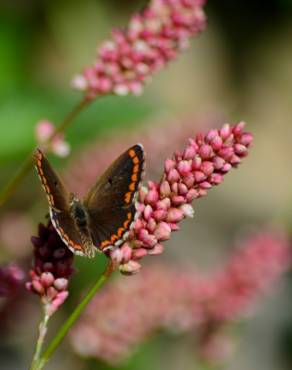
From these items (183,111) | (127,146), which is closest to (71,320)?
(127,146)


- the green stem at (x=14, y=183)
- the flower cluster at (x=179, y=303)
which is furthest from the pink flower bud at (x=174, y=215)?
the flower cluster at (x=179, y=303)

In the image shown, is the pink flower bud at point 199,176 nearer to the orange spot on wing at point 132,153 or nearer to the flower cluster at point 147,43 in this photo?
the orange spot on wing at point 132,153

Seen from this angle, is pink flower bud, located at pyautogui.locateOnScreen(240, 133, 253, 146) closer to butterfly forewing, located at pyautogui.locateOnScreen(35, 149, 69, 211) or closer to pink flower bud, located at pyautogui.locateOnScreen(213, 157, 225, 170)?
pink flower bud, located at pyautogui.locateOnScreen(213, 157, 225, 170)

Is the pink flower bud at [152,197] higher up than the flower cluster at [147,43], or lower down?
lower down

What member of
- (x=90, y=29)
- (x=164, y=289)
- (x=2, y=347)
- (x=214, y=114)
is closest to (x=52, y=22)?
(x=90, y=29)

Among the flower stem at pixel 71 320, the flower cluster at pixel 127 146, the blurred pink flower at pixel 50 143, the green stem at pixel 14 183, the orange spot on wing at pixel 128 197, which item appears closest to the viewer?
the flower stem at pixel 71 320

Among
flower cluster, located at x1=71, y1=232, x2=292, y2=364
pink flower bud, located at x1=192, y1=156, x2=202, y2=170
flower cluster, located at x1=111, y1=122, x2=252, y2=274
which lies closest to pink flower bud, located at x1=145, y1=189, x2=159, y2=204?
flower cluster, located at x1=111, y1=122, x2=252, y2=274

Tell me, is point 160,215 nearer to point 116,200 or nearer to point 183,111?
point 116,200
